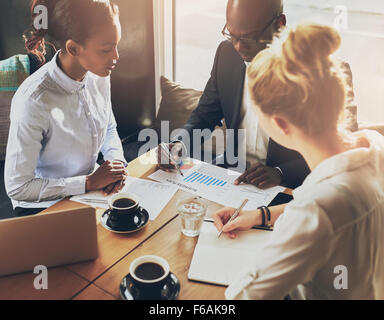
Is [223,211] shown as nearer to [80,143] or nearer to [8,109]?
[80,143]

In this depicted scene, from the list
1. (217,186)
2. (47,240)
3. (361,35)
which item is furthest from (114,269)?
(361,35)

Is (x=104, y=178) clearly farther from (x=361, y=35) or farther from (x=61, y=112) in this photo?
(x=361, y=35)

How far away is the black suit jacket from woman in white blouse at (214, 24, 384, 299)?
0.93 m

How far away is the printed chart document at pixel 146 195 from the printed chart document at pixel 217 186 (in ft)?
0.17

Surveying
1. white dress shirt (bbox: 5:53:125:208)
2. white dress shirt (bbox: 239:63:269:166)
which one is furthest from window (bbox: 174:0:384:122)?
white dress shirt (bbox: 5:53:125:208)

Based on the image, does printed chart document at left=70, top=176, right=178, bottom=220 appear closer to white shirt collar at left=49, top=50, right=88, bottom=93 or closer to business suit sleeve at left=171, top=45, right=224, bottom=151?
white shirt collar at left=49, top=50, right=88, bottom=93

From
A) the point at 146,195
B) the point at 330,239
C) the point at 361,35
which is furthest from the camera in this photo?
the point at 361,35

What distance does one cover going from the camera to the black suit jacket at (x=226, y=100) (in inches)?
72.2

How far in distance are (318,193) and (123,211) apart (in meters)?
0.60

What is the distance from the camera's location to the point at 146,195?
1358 millimetres

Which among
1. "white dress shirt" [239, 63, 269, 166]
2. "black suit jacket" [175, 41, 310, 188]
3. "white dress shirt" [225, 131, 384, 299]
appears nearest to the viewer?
"white dress shirt" [225, 131, 384, 299]

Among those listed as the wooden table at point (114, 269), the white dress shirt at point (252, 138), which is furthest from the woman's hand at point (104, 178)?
the white dress shirt at point (252, 138)

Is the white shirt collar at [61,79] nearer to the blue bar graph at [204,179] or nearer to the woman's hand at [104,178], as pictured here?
the woman's hand at [104,178]

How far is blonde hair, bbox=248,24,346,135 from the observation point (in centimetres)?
79
